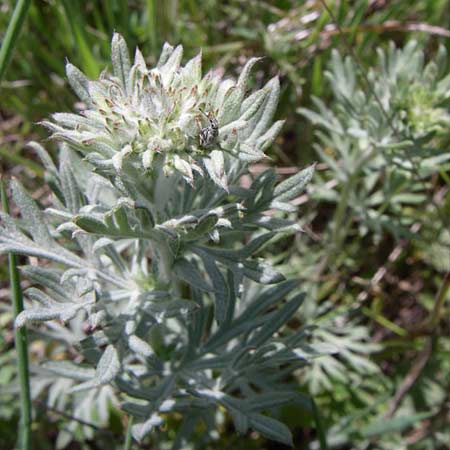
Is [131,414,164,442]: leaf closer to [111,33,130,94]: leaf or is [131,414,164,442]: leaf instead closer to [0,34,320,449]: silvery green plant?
[0,34,320,449]: silvery green plant

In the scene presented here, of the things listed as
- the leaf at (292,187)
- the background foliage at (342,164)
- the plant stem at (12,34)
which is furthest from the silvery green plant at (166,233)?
the background foliage at (342,164)

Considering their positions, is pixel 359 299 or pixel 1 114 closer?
pixel 359 299

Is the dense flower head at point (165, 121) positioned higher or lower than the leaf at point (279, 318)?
higher

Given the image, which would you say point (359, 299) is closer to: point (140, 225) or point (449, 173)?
point (449, 173)

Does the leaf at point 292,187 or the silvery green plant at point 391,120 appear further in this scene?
the silvery green plant at point 391,120

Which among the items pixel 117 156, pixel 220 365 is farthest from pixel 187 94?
pixel 220 365

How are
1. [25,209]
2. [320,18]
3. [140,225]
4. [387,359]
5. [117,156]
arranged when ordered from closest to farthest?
[117,156]
[140,225]
[25,209]
[320,18]
[387,359]

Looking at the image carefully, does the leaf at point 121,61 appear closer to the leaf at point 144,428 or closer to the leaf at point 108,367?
the leaf at point 108,367
